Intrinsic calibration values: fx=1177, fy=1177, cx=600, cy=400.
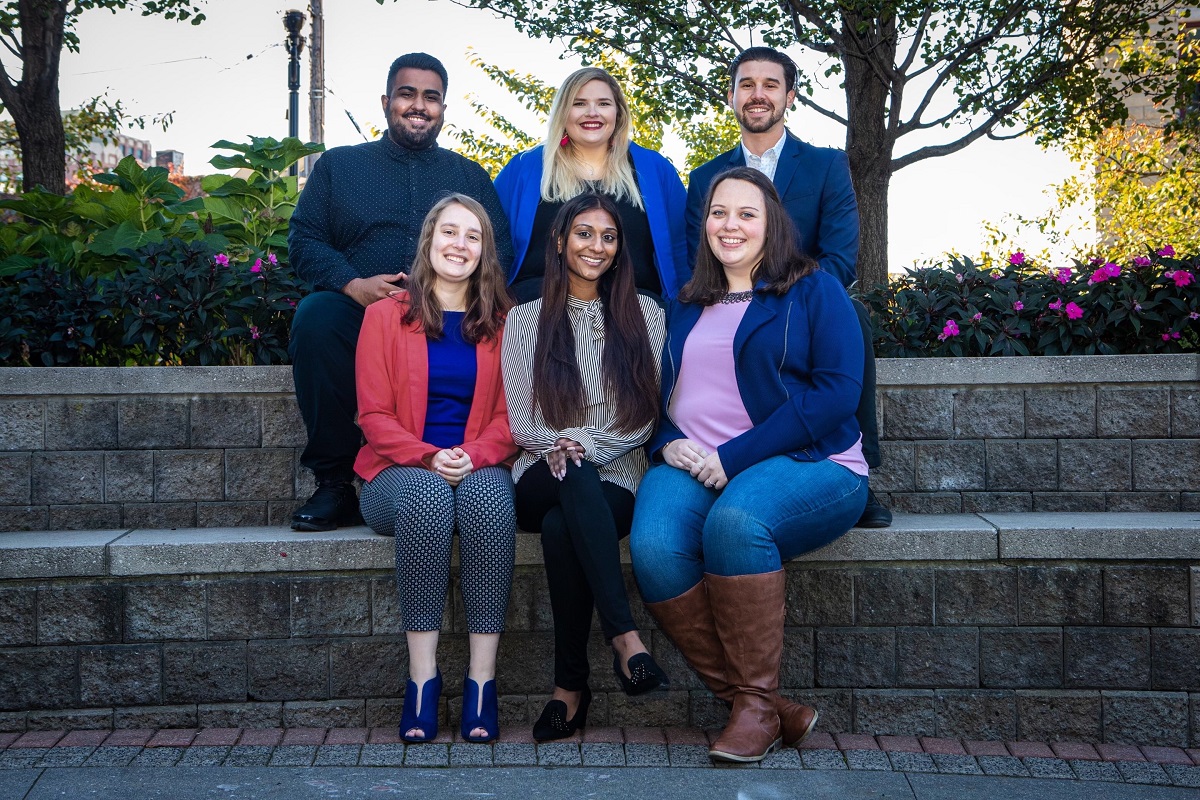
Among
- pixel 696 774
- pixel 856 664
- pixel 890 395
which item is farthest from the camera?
pixel 890 395

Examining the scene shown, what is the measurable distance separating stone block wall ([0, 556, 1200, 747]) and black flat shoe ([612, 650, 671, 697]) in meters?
0.46

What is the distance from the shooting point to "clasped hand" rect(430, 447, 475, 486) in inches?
150

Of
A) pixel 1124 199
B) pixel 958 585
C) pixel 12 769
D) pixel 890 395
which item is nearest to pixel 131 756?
pixel 12 769

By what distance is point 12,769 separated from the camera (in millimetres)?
3479

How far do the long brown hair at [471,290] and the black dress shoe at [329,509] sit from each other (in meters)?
0.69

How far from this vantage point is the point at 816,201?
454 centimetres

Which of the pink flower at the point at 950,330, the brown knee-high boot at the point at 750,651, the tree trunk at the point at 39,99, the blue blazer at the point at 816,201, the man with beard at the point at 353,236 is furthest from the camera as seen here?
the tree trunk at the point at 39,99

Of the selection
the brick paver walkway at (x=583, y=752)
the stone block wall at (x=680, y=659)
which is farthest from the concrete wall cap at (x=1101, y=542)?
the brick paver walkway at (x=583, y=752)

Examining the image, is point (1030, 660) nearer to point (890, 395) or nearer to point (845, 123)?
point (890, 395)

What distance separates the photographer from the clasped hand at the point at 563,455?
3.72m

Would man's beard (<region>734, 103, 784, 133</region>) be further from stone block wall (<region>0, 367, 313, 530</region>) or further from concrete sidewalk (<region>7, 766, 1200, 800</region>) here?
concrete sidewalk (<region>7, 766, 1200, 800</region>)

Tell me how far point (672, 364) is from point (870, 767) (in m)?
1.41

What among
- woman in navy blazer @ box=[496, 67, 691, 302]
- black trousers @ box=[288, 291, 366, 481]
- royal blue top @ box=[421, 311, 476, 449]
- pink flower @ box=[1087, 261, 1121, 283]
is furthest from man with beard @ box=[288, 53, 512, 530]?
pink flower @ box=[1087, 261, 1121, 283]

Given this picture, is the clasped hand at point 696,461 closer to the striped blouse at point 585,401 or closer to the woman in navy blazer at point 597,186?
the striped blouse at point 585,401
